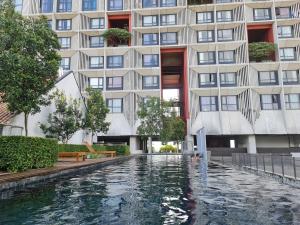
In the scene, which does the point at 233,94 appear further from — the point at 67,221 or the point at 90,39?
the point at 67,221

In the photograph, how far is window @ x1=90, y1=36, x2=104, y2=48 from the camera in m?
52.1

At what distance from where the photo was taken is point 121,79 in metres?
49.8

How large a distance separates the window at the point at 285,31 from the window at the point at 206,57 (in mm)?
11672

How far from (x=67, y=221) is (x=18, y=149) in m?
7.90

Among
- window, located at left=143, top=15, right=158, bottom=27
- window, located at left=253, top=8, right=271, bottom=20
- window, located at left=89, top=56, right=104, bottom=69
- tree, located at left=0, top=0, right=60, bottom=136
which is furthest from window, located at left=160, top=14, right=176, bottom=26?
tree, located at left=0, top=0, right=60, bottom=136

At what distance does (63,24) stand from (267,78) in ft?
126

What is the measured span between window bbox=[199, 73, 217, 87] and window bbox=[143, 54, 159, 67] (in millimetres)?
8715

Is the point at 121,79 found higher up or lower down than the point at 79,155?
higher up

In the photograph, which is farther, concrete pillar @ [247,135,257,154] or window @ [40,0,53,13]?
window @ [40,0,53,13]

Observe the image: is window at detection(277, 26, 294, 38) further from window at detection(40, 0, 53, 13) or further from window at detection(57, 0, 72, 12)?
window at detection(40, 0, 53, 13)

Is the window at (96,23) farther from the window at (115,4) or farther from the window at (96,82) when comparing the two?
the window at (96,82)

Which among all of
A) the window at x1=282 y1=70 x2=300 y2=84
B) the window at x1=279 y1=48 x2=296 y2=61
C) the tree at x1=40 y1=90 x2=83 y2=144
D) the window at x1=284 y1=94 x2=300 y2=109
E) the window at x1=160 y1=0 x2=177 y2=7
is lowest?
the tree at x1=40 y1=90 x2=83 y2=144

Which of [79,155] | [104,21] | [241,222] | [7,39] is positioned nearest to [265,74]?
[104,21]

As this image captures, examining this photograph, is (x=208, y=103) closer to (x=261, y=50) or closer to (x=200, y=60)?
(x=200, y=60)
